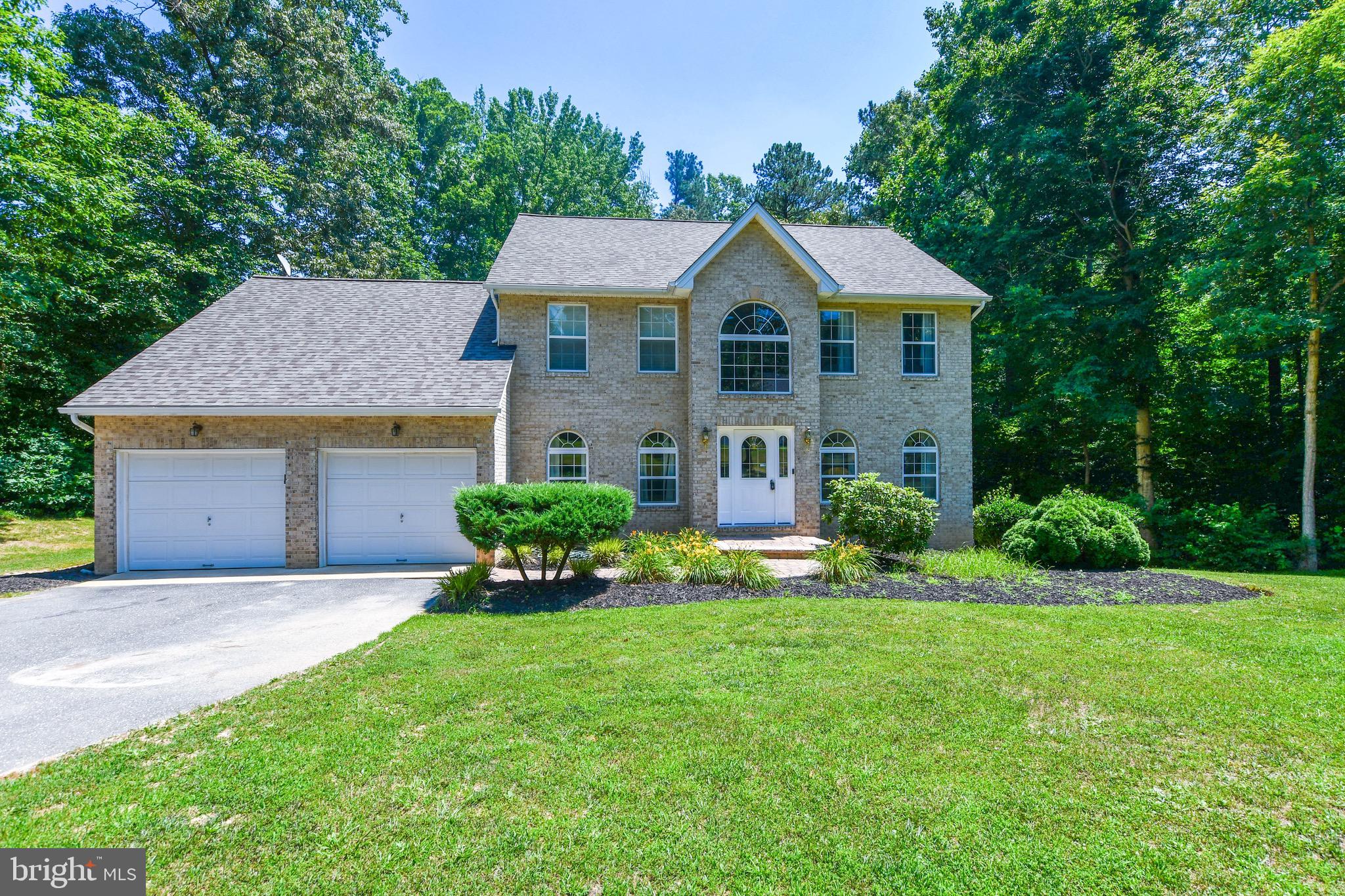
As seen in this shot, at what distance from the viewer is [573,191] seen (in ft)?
107

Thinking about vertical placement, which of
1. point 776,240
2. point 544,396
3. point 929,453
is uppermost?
point 776,240

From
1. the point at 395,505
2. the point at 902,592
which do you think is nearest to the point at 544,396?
the point at 395,505

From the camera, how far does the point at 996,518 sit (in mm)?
12750

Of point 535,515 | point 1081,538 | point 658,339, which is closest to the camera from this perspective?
point 535,515

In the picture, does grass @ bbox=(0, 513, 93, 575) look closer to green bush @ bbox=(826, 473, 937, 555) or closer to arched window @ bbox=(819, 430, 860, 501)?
green bush @ bbox=(826, 473, 937, 555)

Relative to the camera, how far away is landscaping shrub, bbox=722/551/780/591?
9.18m

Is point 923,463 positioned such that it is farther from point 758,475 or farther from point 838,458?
point 758,475

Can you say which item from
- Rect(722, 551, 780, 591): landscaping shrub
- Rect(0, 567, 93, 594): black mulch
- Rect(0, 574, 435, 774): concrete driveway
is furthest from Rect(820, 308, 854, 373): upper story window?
Rect(0, 567, 93, 594): black mulch

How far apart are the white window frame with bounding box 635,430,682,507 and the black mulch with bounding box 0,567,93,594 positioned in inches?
415

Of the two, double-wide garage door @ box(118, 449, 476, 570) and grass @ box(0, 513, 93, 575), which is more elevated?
double-wide garage door @ box(118, 449, 476, 570)

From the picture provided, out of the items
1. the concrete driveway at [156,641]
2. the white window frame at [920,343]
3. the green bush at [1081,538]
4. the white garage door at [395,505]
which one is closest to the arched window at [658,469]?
the white garage door at [395,505]

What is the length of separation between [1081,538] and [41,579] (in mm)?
19292

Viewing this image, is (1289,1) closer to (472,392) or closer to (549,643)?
(472,392)

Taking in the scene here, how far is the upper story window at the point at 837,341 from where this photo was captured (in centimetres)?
1445
